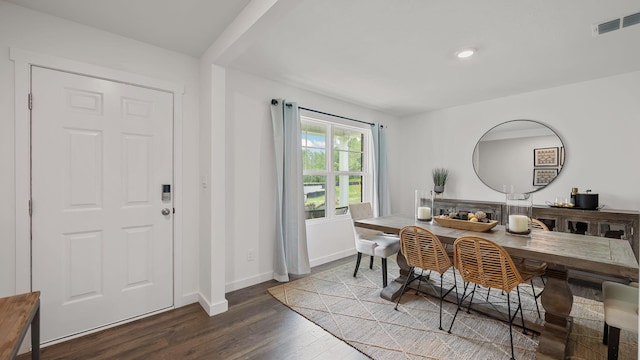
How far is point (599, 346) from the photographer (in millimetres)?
1934

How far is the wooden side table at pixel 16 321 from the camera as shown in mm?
1057

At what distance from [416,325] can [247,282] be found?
5.91 feet

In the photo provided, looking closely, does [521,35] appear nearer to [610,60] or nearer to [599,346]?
[610,60]

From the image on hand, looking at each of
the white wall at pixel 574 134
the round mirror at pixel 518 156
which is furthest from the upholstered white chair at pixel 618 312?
the white wall at pixel 574 134

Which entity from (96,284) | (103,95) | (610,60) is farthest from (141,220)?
(610,60)

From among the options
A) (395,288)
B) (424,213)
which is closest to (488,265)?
(424,213)

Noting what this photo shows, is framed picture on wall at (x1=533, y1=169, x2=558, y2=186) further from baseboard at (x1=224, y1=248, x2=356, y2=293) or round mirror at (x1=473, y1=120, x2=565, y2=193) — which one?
baseboard at (x1=224, y1=248, x2=356, y2=293)

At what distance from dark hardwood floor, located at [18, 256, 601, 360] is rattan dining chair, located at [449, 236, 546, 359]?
99 centimetres

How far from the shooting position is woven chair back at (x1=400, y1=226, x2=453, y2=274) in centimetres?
216

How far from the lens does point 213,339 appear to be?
2.04m

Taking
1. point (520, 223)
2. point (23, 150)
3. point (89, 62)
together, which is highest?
point (89, 62)

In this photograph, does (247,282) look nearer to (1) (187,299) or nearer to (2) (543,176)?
(1) (187,299)

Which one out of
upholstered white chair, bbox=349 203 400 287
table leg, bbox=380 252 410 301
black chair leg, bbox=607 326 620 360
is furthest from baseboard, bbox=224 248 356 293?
black chair leg, bbox=607 326 620 360

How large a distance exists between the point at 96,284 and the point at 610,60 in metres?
5.16
